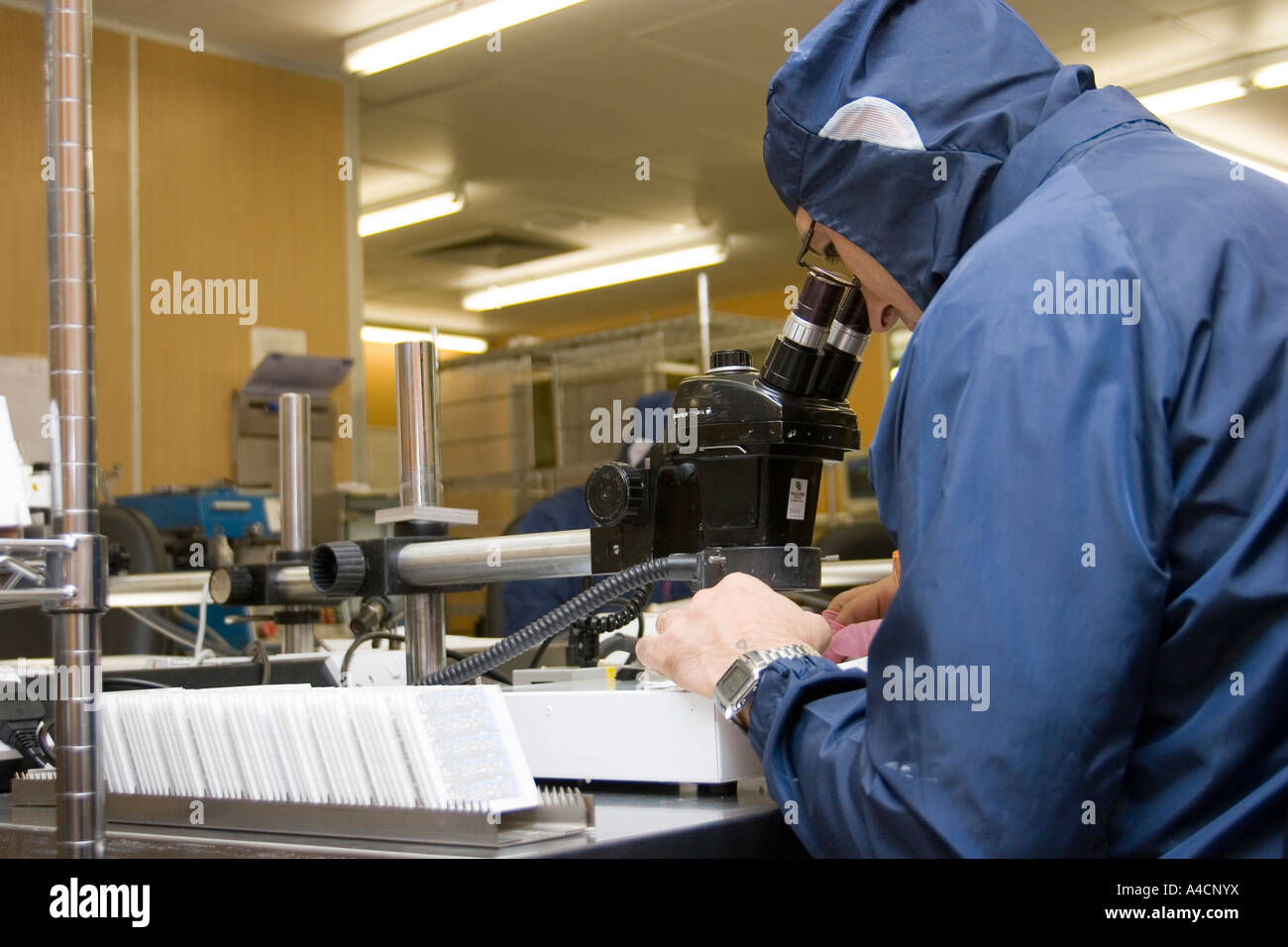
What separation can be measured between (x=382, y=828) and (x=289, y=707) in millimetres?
99

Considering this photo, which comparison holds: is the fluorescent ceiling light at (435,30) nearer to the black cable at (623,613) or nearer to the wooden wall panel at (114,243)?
the wooden wall panel at (114,243)

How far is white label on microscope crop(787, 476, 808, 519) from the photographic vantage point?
118 centimetres

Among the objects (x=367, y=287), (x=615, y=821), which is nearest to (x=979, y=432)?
(x=615, y=821)

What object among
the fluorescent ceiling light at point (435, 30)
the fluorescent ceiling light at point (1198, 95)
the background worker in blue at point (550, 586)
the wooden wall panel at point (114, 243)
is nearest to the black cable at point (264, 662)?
the background worker in blue at point (550, 586)

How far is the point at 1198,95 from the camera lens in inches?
242

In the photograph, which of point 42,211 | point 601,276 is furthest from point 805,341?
point 601,276

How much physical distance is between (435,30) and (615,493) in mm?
4389

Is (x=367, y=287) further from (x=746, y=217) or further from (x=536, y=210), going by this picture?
(x=746, y=217)

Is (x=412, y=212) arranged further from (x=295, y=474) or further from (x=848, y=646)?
(x=848, y=646)

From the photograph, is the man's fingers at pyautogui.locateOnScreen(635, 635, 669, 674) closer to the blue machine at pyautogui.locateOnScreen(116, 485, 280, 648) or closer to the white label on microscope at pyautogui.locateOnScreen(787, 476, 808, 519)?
the white label on microscope at pyautogui.locateOnScreen(787, 476, 808, 519)

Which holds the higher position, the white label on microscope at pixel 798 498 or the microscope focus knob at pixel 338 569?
the white label on microscope at pixel 798 498

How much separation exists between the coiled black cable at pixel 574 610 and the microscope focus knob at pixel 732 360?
18 cm

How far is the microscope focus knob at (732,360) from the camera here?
1.22 meters

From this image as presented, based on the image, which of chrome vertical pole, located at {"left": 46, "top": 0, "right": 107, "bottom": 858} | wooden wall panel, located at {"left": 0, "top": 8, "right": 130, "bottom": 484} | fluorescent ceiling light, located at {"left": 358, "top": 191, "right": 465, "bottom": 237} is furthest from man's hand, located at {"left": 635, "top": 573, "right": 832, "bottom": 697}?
fluorescent ceiling light, located at {"left": 358, "top": 191, "right": 465, "bottom": 237}
